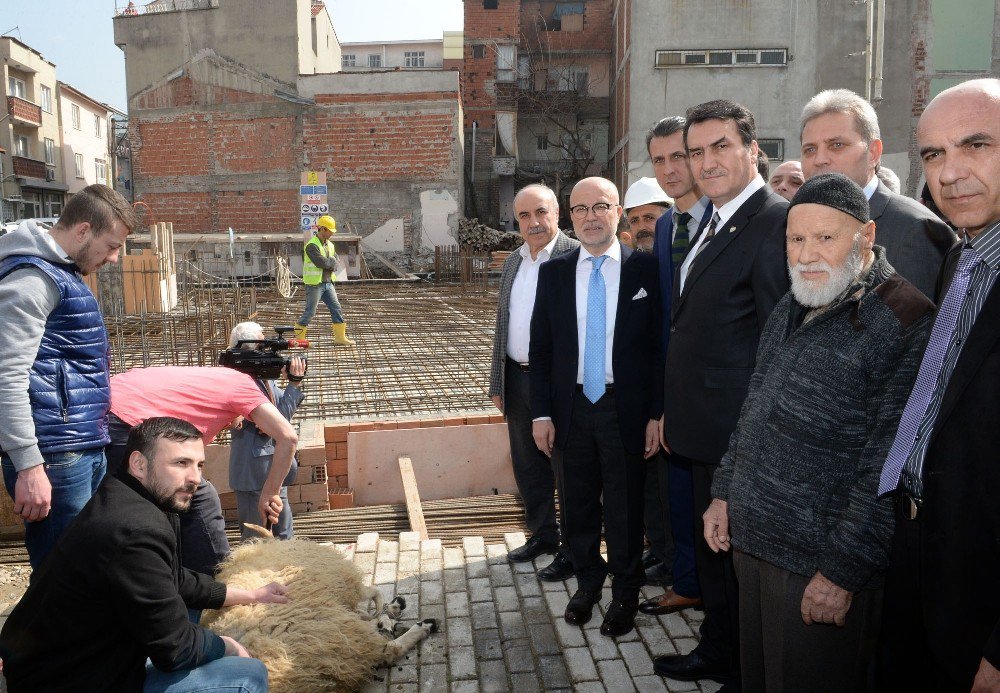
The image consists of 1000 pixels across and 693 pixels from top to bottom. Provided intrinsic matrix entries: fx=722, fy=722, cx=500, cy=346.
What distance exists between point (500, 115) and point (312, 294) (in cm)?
2030

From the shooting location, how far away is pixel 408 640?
3.15m

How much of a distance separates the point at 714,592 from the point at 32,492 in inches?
102

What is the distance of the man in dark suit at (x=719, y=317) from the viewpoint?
2.56 meters

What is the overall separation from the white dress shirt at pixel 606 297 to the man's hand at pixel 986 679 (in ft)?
6.08

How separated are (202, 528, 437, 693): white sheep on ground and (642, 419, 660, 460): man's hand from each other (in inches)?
50.3

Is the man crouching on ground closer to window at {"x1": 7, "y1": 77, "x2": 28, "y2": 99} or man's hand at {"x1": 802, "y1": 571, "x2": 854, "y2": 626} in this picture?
man's hand at {"x1": 802, "y1": 571, "x2": 854, "y2": 626}

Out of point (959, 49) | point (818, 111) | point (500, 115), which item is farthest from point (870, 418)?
point (500, 115)

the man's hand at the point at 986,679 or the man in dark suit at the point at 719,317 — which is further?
the man in dark suit at the point at 719,317

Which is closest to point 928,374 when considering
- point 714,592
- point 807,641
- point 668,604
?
point 807,641

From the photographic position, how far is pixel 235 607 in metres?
2.96

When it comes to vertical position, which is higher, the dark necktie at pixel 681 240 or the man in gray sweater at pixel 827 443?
the dark necktie at pixel 681 240

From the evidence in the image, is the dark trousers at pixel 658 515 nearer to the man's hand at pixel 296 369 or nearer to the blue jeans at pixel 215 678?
the man's hand at pixel 296 369

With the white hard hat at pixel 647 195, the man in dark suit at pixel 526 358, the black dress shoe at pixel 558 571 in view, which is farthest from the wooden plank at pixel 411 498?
the white hard hat at pixel 647 195

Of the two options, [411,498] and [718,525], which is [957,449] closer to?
[718,525]
